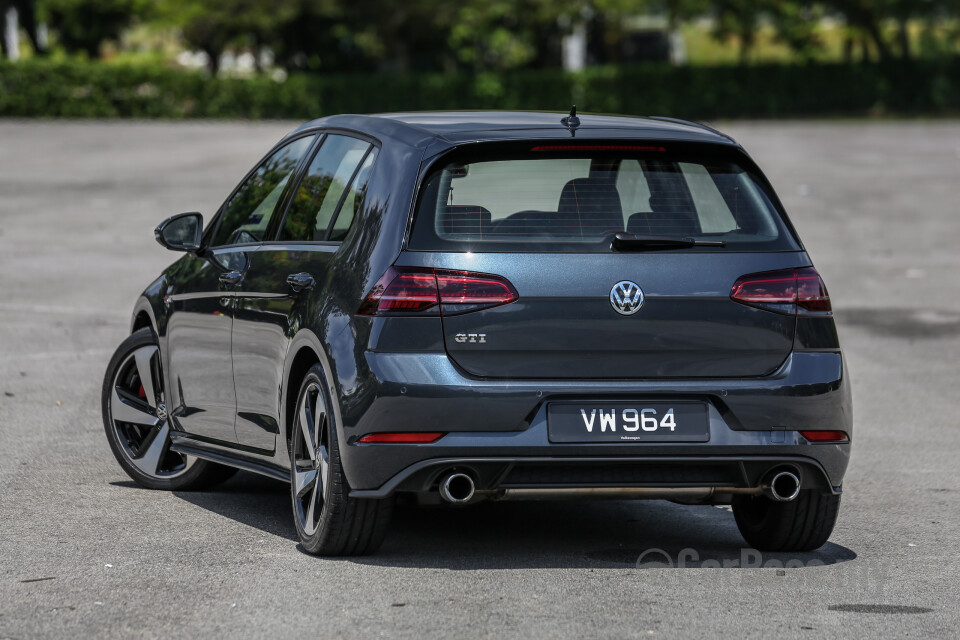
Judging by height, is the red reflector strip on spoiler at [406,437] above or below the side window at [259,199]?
below

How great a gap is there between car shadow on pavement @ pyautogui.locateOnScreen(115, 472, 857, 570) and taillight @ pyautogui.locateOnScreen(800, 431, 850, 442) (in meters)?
0.55

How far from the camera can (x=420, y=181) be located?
574 centimetres

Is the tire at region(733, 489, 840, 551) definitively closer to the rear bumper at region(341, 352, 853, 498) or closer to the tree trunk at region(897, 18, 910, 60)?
the rear bumper at region(341, 352, 853, 498)

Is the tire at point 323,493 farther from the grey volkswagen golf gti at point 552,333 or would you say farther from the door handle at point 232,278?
the door handle at point 232,278

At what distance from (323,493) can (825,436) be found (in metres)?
1.78

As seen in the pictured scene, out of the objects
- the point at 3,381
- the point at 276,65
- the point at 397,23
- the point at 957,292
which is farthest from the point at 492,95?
the point at 3,381

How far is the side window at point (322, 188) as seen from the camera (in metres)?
6.27

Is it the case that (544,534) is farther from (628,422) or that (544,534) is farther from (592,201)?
(592,201)

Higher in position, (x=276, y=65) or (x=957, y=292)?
(x=957, y=292)

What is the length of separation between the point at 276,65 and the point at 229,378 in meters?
63.7

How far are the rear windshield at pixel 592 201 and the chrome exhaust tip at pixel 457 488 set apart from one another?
0.79 meters

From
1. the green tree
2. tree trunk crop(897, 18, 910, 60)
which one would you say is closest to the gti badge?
tree trunk crop(897, 18, 910, 60)

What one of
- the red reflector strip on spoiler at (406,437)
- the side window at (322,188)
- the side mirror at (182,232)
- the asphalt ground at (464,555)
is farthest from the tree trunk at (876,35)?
the red reflector strip on spoiler at (406,437)

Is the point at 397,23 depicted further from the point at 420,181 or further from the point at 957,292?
the point at 420,181
